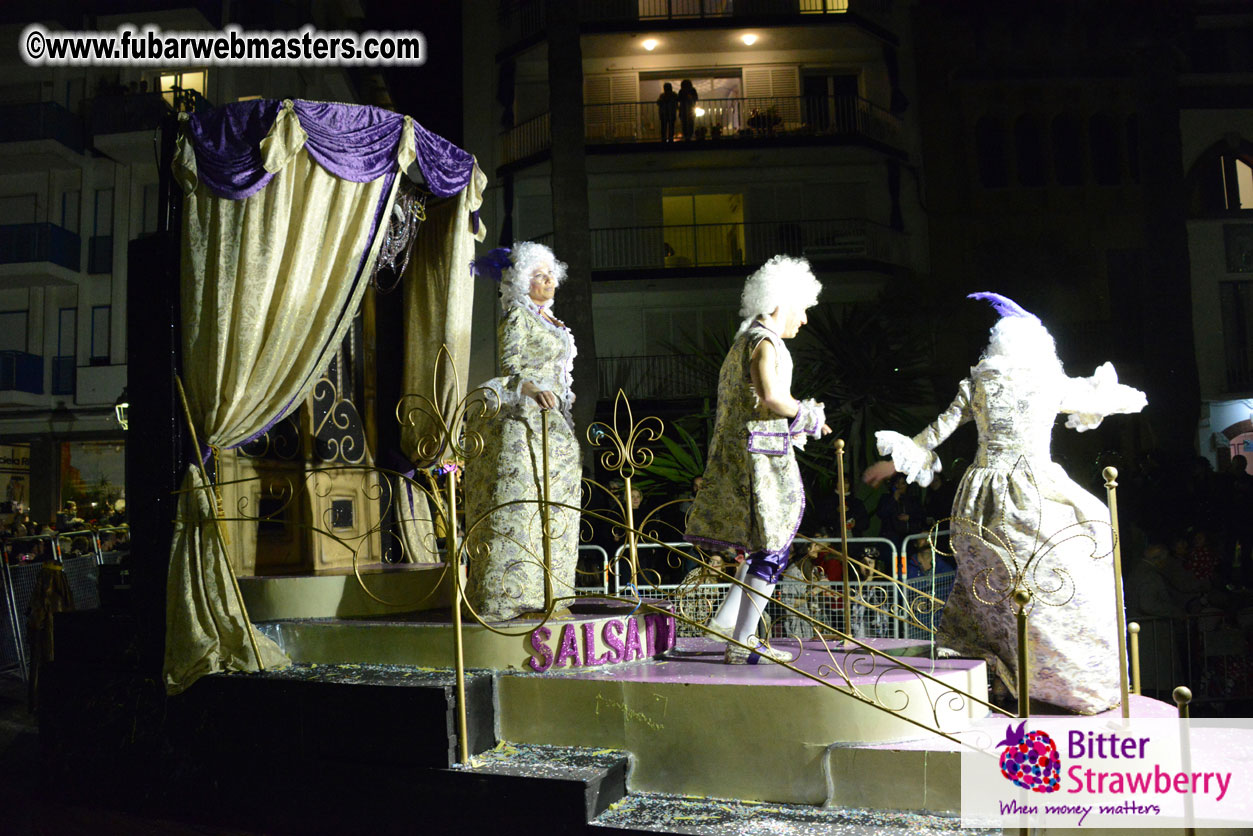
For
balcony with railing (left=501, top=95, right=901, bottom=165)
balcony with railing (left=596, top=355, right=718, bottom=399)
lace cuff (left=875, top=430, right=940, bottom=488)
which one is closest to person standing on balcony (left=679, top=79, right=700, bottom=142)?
balcony with railing (left=501, top=95, right=901, bottom=165)

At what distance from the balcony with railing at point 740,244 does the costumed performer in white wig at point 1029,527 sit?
11.6 meters

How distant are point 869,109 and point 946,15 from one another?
7.46 feet

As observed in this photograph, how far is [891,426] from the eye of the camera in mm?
11781

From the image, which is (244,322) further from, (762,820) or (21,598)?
(21,598)

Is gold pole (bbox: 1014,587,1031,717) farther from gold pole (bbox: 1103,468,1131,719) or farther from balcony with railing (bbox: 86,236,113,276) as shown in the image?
balcony with railing (bbox: 86,236,113,276)

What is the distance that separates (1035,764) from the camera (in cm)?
317

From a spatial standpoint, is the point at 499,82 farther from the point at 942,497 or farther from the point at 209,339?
the point at 209,339

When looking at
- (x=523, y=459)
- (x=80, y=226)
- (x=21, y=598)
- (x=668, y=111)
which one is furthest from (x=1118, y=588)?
(x=80, y=226)

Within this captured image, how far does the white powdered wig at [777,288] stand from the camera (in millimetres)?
4285

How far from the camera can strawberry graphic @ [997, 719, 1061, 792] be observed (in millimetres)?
3150

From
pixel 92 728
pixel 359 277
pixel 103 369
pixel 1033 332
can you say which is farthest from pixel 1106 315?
pixel 103 369

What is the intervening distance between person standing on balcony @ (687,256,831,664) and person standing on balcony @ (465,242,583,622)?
722 mm

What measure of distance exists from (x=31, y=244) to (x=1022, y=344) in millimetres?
17839

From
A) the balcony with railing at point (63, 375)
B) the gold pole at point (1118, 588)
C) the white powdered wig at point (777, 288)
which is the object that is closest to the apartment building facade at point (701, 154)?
the balcony with railing at point (63, 375)
